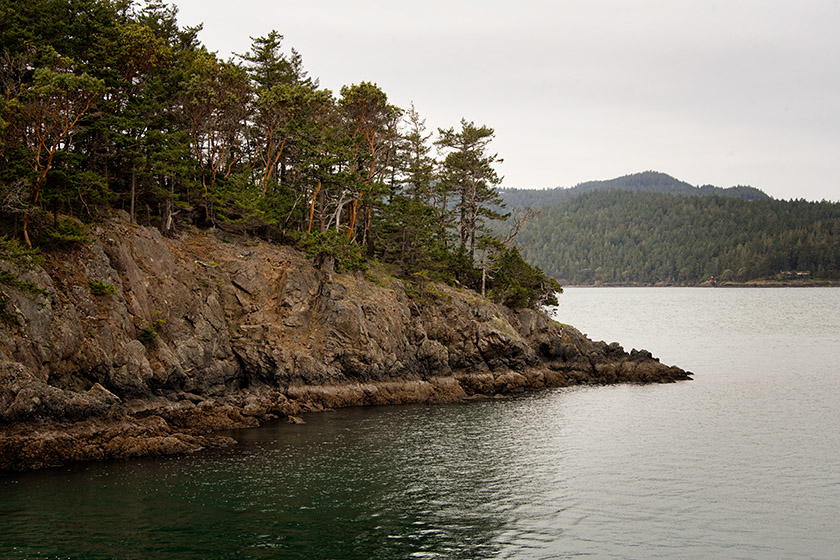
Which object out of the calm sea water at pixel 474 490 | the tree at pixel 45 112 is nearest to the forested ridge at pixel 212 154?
the tree at pixel 45 112

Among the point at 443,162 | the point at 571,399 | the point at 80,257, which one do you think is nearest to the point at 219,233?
the point at 80,257

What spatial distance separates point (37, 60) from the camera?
124ft

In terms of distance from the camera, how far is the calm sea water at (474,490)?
22859mm

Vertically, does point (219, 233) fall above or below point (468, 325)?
above

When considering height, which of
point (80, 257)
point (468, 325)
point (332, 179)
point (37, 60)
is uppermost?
point (37, 60)

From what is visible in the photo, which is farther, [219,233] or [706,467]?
[219,233]

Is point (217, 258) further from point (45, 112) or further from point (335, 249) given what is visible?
point (45, 112)

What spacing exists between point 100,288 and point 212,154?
62.6 feet

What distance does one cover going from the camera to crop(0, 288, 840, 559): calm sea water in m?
22.9

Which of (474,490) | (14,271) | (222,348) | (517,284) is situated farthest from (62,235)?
(517,284)

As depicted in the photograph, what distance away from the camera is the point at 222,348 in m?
43.1

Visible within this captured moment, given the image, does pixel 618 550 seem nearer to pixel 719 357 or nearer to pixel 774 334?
pixel 719 357

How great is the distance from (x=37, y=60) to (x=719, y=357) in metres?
74.8

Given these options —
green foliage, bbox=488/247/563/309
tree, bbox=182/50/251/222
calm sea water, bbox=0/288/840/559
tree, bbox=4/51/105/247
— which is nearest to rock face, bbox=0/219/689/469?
green foliage, bbox=488/247/563/309
